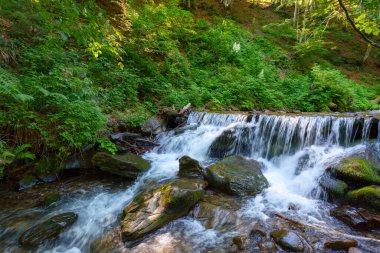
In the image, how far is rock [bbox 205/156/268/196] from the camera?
4.74 m

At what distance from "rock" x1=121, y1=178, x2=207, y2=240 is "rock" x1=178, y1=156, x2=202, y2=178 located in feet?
2.68

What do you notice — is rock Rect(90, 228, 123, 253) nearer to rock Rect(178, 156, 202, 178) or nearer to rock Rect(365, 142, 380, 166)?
rock Rect(178, 156, 202, 178)

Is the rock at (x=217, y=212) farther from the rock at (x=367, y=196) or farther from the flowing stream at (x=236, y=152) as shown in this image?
the rock at (x=367, y=196)

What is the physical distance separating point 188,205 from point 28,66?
17.9ft

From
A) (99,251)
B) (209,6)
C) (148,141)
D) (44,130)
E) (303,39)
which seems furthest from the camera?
(209,6)

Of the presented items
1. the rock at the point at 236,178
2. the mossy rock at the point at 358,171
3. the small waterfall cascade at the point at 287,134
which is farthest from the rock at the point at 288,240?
the small waterfall cascade at the point at 287,134

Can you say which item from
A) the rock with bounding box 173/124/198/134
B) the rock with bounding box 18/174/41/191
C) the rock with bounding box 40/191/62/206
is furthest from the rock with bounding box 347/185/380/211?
the rock with bounding box 18/174/41/191

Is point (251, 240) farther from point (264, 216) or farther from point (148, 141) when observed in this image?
point (148, 141)

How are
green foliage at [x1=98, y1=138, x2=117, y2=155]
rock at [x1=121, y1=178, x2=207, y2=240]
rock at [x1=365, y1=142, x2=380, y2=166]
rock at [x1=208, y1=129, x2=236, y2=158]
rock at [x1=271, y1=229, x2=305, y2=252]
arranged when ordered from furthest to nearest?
rock at [x1=208, y1=129, x2=236, y2=158]
green foliage at [x1=98, y1=138, x2=117, y2=155]
rock at [x1=365, y1=142, x2=380, y2=166]
rock at [x1=121, y1=178, x2=207, y2=240]
rock at [x1=271, y1=229, x2=305, y2=252]

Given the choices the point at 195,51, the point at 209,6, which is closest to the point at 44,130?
the point at 195,51

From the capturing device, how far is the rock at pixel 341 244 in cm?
319

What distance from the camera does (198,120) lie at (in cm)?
841

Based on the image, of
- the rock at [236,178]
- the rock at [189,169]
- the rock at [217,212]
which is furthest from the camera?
the rock at [189,169]

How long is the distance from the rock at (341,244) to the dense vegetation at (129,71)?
9.39 feet
